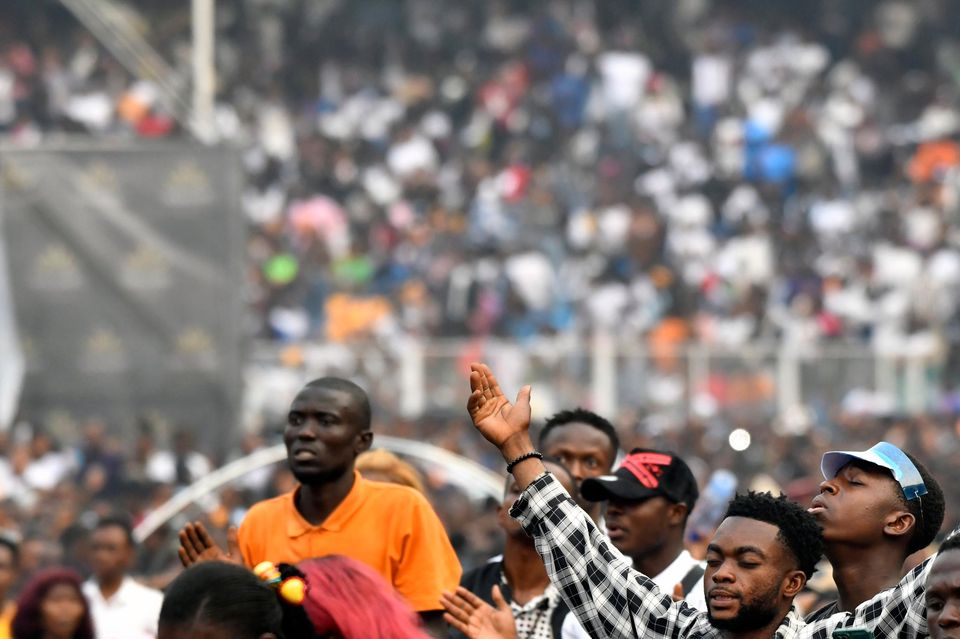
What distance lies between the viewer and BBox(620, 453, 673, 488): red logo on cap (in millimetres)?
5949

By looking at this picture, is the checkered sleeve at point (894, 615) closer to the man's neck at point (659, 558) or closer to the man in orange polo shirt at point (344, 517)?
the man's neck at point (659, 558)

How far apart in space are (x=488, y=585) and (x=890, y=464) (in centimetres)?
149

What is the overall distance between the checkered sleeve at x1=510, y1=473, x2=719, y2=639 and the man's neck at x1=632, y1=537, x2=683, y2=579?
115cm

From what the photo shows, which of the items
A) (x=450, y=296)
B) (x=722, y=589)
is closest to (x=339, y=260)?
(x=450, y=296)

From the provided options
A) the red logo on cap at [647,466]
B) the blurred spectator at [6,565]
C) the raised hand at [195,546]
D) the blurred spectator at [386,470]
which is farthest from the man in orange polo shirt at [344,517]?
the blurred spectator at [6,565]

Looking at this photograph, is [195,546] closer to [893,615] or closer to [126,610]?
[893,615]

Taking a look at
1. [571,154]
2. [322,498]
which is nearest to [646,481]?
[322,498]

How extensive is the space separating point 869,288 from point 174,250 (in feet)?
34.6

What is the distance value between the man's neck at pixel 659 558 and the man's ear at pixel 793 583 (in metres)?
1.19

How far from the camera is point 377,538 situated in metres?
5.83

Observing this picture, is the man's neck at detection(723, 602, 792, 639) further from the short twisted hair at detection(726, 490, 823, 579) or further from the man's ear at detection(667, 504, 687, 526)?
the man's ear at detection(667, 504, 687, 526)

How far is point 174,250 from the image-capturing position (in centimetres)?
1270

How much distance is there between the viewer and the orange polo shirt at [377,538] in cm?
577

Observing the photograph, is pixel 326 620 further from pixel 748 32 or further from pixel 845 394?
pixel 748 32
